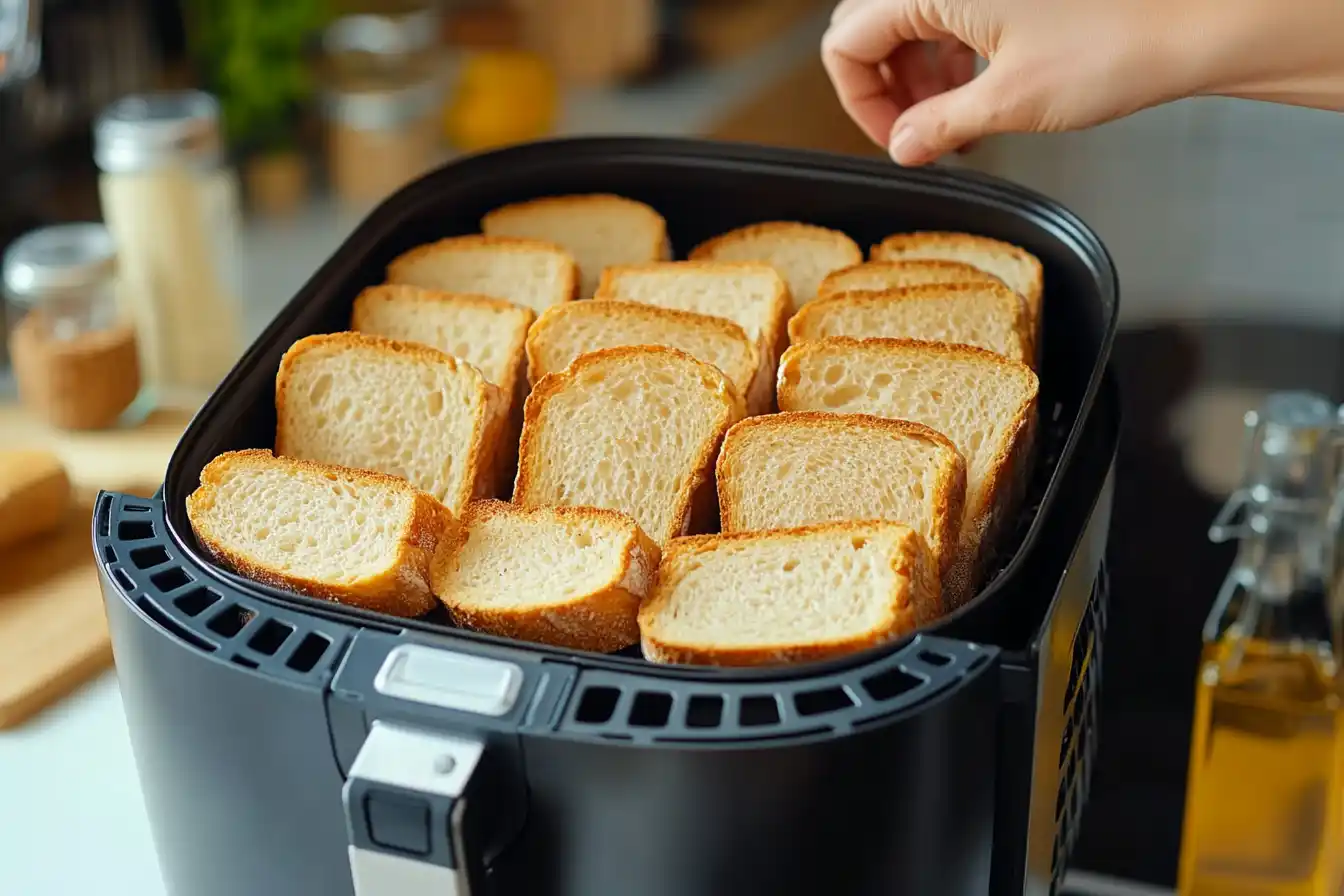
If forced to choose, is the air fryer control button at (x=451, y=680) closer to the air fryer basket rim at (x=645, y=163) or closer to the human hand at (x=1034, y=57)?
the air fryer basket rim at (x=645, y=163)

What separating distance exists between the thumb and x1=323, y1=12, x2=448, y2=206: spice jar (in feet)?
4.59

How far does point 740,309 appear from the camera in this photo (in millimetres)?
1024

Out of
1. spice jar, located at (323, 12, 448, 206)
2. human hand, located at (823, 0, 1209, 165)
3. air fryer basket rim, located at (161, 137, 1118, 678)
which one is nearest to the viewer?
air fryer basket rim, located at (161, 137, 1118, 678)

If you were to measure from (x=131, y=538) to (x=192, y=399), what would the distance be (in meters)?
0.89

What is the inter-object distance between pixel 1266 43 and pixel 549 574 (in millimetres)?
493

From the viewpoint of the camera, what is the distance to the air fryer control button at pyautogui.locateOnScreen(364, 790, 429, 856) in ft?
1.99

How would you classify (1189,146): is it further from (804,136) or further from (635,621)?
(635,621)

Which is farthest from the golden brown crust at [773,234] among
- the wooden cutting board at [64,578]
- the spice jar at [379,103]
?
the spice jar at [379,103]

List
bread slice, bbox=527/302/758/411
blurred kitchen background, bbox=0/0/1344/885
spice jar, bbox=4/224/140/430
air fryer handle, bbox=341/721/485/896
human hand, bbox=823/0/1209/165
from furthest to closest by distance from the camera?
blurred kitchen background, bbox=0/0/1344/885
spice jar, bbox=4/224/140/430
bread slice, bbox=527/302/758/411
human hand, bbox=823/0/1209/165
air fryer handle, bbox=341/721/485/896

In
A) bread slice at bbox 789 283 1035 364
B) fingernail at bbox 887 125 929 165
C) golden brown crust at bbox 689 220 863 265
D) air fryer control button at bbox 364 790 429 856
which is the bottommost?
air fryer control button at bbox 364 790 429 856

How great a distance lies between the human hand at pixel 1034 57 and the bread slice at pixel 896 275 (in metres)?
0.07

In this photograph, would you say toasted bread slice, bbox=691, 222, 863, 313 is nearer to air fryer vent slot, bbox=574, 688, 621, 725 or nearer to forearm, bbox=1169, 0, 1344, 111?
forearm, bbox=1169, 0, 1344, 111

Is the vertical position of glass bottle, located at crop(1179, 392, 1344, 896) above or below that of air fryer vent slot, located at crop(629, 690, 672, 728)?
below

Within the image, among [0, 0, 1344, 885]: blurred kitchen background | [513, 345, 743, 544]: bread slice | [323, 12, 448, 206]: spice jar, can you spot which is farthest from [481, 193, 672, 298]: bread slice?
[323, 12, 448, 206]: spice jar
